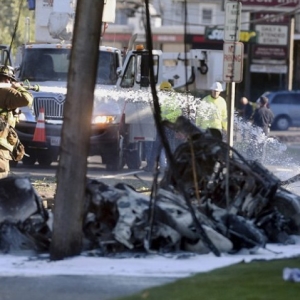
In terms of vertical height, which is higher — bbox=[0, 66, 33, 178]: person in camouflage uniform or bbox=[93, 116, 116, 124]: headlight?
bbox=[0, 66, 33, 178]: person in camouflage uniform

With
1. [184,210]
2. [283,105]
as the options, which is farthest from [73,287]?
[283,105]

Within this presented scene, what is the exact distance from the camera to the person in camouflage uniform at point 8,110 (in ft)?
37.4

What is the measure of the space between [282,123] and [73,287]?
38146mm

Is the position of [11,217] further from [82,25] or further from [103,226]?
[82,25]

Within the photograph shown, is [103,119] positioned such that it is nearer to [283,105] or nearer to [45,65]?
[45,65]

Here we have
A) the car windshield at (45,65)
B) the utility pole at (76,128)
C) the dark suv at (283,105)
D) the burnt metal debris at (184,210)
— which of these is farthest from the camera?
the dark suv at (283,105)

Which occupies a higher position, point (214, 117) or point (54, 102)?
point (54, 102)

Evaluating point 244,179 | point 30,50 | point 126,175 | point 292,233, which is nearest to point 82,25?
point 244,179

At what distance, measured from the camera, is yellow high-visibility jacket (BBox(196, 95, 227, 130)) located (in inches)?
749

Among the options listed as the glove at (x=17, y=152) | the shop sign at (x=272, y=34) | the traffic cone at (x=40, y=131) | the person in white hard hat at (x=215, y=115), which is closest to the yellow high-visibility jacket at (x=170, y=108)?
the person in white hard hat at (x=215, y=115)

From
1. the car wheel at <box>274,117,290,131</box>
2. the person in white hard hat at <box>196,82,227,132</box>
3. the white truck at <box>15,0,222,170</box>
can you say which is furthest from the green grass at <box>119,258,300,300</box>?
the car wheel at <box>274,117,290,131</box>

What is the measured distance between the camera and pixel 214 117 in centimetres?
1952

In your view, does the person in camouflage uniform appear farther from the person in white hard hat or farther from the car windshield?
the car windshield

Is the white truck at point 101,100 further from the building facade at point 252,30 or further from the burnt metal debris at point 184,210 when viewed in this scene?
the building facade at point 252,30
